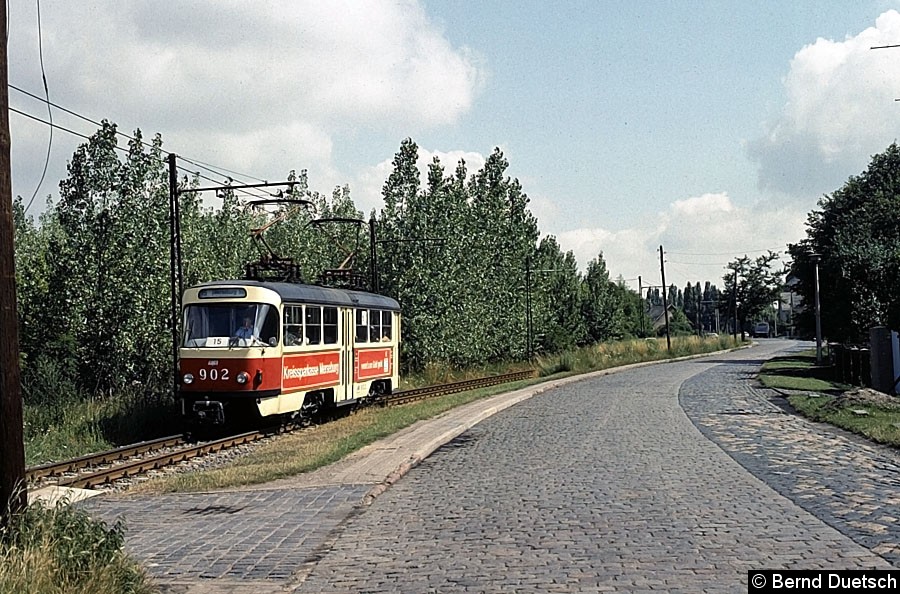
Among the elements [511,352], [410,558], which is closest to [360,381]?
[410,558]

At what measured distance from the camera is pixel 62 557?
6.79 metres

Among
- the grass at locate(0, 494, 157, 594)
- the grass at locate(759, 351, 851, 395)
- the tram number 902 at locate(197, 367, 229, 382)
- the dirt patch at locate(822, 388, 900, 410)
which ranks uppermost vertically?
the tram number 902 at locate(197, 367, 229, 382)

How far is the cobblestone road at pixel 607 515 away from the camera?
7773 mm

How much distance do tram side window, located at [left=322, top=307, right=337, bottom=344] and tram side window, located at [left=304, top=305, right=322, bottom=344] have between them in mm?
259

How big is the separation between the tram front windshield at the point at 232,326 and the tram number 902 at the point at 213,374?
485 mm

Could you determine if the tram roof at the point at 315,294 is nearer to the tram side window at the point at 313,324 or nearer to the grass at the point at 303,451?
the tram side window at the point at 313,324

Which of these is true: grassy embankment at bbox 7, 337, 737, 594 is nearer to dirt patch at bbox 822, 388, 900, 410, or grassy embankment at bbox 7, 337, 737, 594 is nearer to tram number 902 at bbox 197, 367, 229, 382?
tram number 902 at bbox 197, 367, 229, 382

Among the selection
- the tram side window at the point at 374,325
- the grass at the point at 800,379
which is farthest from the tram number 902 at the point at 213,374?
the grass at the point at 800,379

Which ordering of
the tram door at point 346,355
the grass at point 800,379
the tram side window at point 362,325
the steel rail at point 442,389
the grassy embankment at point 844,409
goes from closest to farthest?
1. the grassy embankment at point 844,409
2. the tram door at point 346,355
3. the tram side window at point 362,325
4. the steel rail at point 442,389
5. the grass at point 800,379

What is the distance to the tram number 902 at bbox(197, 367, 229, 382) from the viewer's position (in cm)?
1967

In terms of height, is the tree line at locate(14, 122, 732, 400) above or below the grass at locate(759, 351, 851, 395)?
above

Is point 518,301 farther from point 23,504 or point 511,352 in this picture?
point 23,504

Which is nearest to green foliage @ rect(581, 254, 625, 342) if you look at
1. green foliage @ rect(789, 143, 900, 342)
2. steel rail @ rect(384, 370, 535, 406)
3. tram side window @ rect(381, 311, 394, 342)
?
green foliage @ rect(789, 143, 900, 342)

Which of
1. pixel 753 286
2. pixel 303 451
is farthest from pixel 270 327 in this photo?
pixel 753 286
